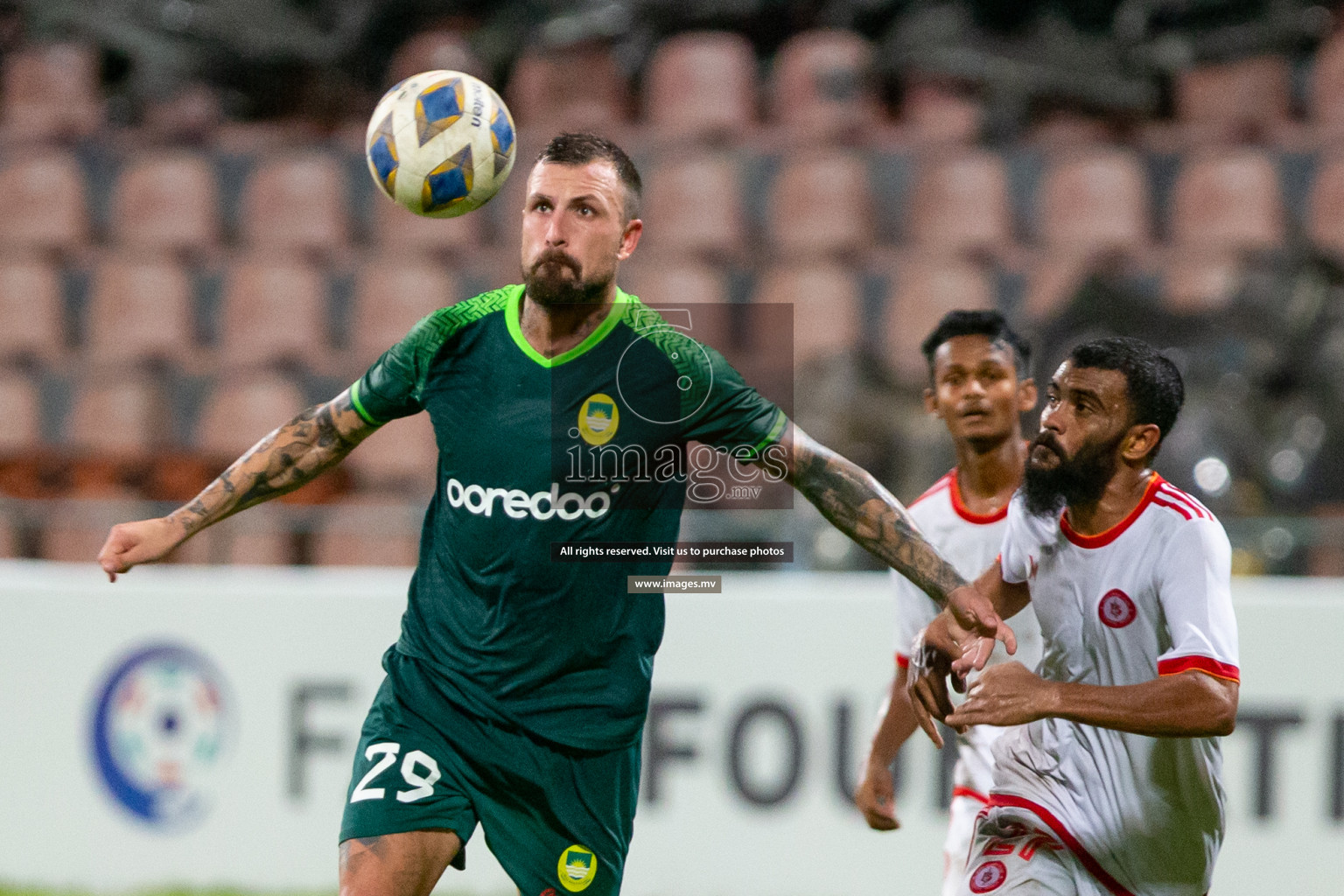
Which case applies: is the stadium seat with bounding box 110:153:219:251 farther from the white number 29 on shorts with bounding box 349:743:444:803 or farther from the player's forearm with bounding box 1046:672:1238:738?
the player's forearm with bounding box 1046:672:1238:738

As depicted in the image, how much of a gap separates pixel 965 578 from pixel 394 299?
646 cm

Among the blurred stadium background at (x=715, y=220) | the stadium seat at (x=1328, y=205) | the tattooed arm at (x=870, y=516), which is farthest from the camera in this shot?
the stadium seat at (x=1328, y=205)

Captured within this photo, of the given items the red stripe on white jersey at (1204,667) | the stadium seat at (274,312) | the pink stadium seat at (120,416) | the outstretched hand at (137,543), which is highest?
the stadium seat at (274,312)

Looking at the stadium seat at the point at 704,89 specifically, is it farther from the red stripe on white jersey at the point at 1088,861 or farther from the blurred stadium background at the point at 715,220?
the red stripe on white jersey at the point at 1088,861

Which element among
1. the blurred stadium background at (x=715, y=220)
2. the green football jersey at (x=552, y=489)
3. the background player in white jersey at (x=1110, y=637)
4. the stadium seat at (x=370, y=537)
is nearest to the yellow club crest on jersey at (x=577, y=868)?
the green football jersey at (x=552, y=489)

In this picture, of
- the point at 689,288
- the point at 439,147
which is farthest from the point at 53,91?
the point at 439,147

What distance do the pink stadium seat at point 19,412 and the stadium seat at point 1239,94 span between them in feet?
27.4

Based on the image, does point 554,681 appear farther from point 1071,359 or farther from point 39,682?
point 39,682

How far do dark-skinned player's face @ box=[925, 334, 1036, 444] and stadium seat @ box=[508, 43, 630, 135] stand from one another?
682 cm

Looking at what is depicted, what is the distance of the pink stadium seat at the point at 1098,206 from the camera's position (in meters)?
9.91

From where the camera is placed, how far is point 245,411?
9344mm

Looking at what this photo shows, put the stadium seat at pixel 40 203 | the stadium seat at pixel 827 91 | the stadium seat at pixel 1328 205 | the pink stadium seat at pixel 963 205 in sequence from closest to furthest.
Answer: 1. the stadium seat at pixel 1328 205
2. the pink stadium seat at pixel 963 205
3. the stadium seat at pixel 827 91
4. the stadium seat at pixel 40 203

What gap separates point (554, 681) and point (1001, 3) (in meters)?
8.92

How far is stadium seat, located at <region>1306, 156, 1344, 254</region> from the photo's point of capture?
9.59 metres
